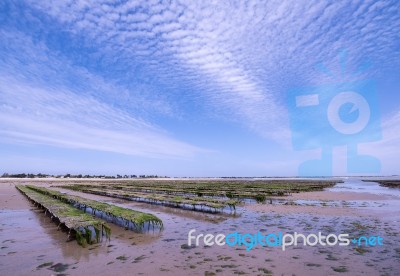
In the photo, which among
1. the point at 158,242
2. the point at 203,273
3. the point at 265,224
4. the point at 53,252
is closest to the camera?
the point at 203,273

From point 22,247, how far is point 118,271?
6441 millimetres

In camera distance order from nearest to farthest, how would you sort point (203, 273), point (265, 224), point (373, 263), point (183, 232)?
point (203, 273) < point (373, 263) < point (183, 232) < point (265, 224)

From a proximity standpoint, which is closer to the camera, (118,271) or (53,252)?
(118,271)

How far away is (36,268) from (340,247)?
13.0 m

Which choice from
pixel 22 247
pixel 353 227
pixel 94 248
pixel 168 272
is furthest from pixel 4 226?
pixel 353 227

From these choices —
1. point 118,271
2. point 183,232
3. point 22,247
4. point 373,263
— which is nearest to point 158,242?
point 183,232

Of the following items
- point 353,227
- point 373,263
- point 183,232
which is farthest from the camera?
point 353,227

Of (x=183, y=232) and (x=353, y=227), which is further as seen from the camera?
(x=353, y=227)

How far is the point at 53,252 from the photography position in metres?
12.0

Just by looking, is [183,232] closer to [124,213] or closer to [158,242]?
[158,242]

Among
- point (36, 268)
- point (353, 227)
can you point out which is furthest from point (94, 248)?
point (353, 227)

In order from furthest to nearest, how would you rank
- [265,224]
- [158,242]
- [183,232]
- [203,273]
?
[265,224], [183,232], [158,242], [203,273]

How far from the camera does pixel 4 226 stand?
18.2 m

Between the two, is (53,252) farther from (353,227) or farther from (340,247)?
(353,227)
